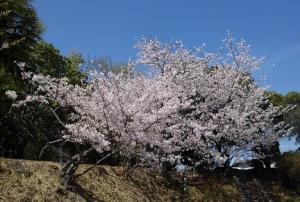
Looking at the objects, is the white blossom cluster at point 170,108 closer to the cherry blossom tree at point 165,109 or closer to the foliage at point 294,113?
the cherry blossom tree at point 165,109

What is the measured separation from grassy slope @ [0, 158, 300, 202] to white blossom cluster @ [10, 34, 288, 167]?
1.20 metres

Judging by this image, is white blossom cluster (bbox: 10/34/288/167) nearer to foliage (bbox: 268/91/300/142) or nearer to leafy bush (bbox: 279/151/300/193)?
leafy bush (bbox: 279/151/300/193)

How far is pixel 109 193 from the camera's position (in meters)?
14.3

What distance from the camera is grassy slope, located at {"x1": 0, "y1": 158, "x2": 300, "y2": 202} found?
37.8ft

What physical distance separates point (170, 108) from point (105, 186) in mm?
4048

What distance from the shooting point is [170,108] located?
40.3ft

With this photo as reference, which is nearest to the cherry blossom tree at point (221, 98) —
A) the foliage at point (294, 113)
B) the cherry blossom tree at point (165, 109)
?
the cherry blossom tree at point (165, 109)

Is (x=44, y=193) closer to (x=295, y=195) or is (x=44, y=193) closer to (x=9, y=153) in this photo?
(x=9, y=153)

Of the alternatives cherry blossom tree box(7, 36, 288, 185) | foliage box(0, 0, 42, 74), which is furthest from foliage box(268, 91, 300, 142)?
foliage box(0, 0, 42, 74)

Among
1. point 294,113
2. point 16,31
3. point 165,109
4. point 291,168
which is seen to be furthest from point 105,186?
point 294,113

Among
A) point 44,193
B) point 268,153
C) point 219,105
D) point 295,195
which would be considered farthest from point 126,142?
point 268,153

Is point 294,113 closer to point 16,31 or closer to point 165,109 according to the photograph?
point 16,31

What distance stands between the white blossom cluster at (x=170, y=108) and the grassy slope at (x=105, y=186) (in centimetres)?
120

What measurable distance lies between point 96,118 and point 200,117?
9.20 metres
